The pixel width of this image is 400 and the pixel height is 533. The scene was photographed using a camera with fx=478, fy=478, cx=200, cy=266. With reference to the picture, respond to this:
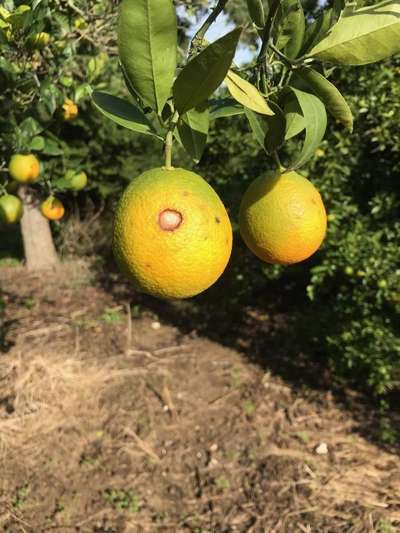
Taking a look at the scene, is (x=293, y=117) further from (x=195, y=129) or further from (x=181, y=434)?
(x=181, y=434)

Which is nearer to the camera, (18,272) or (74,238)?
(18,272)

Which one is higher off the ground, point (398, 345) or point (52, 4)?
point (52, 4)

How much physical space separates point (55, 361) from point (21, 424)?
68 cm

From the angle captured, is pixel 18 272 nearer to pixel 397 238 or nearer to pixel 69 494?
pixel 69 494

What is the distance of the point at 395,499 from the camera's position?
2400 millimetres

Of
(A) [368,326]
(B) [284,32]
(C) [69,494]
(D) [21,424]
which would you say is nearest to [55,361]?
(D) [21,424]

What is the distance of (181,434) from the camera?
294cm

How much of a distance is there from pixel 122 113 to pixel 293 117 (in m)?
0.21

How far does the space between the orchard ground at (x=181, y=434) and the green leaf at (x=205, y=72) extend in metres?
2.28

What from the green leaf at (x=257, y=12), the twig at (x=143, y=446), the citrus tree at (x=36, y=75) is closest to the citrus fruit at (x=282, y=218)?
the green leaf at (x=257, y=12)

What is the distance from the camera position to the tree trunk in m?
5.58

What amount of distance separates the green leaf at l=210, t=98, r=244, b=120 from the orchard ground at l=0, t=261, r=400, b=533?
7.21ft

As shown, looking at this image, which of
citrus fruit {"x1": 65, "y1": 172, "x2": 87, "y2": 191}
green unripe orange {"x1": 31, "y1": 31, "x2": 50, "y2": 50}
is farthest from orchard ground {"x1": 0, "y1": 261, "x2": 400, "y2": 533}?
green unripe orange {"x1": 31, "y1": 31, "x2": 50, "y2": 50}

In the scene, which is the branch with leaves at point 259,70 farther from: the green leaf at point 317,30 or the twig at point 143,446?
the twig at point 143,446
